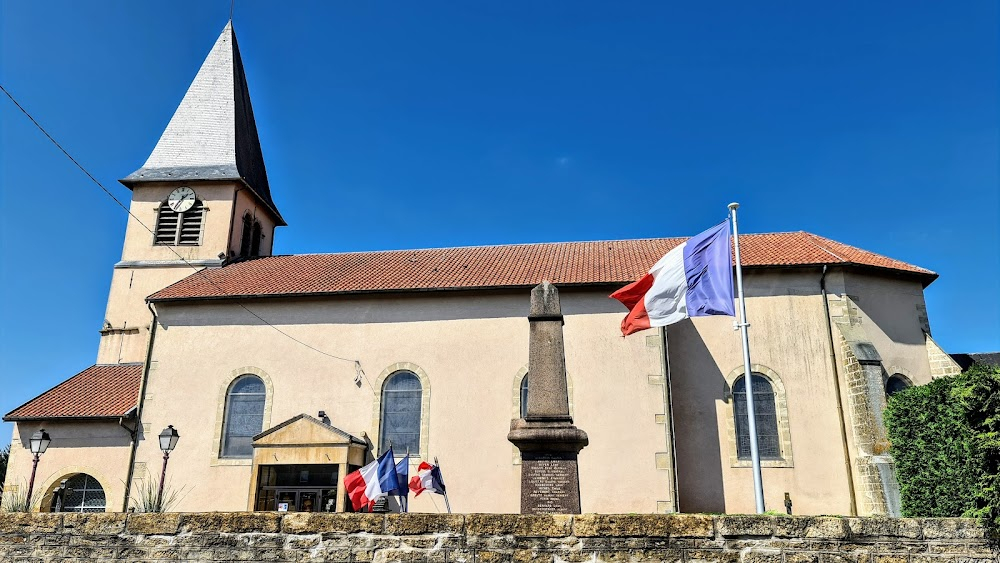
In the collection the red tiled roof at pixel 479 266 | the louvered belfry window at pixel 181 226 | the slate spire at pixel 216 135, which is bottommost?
the red tiled roof at pixel 479 266

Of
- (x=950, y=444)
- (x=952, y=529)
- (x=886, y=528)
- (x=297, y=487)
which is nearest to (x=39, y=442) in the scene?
(x=297, y=487)

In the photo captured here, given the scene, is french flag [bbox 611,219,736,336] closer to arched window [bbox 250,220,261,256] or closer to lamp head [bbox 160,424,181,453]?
lamp head [bbox 160,424,181,453]

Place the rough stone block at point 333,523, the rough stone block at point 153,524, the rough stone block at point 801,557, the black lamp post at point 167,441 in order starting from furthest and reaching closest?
the black lamp post at point 167,441 → the rough stone block at point 153,524 → the rough stone block at point 333,523 → the rough stone block at point 801,557

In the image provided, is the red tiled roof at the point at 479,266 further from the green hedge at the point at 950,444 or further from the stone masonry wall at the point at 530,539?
the stone masonry wall at the point at 530,539

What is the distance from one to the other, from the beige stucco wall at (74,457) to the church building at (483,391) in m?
0.05

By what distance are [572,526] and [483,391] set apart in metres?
11.9

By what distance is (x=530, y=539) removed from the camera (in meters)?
6.37

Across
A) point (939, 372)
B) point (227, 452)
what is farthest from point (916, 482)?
point (227, 452)

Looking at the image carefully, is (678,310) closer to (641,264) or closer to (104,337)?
(641,264)

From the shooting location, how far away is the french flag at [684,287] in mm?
11906

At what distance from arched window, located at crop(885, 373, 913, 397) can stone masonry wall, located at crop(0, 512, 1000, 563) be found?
1299cm

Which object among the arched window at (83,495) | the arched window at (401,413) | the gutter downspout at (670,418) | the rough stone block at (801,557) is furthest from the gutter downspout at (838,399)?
the arched window at (83,495)

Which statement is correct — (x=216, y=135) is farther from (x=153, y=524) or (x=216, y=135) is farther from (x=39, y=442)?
(x=153, y=524)

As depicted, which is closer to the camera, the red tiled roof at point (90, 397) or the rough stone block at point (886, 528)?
the rough stone block at point (886, 528)
